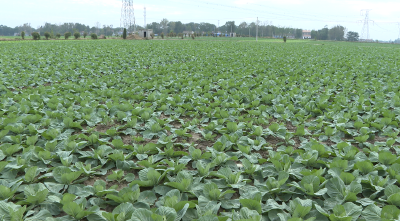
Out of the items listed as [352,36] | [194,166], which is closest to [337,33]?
[352,36]

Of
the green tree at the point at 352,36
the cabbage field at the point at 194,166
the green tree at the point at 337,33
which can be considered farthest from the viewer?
the green tree at the point at 352,36

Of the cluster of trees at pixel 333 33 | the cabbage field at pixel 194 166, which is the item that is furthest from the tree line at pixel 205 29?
the cabbage field at pixel 194 166

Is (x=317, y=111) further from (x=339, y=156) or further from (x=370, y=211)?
(x=370, y=211)

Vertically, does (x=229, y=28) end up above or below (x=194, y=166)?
above

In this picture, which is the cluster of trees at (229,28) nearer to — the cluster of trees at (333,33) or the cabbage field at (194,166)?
the cluster of trees at (333,33)

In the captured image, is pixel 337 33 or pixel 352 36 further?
pixel 352 36

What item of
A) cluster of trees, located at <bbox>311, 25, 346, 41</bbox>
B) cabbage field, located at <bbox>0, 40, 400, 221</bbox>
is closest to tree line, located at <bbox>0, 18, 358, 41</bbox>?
cluster of trees, located at <bbox>311, 25, 346, 41</bbox>

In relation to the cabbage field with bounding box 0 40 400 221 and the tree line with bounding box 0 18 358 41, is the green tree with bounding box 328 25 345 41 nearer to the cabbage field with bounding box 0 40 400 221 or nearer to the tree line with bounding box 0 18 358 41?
the tree line with bounding box 0 18 358 41

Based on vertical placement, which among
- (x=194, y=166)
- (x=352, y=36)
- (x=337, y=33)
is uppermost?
(x=337, y=33)

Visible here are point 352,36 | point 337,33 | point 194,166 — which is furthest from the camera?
point 352,36

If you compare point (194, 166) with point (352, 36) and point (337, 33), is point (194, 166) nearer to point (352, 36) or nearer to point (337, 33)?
point (337, 33)

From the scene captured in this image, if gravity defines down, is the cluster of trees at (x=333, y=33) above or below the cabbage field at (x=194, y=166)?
above

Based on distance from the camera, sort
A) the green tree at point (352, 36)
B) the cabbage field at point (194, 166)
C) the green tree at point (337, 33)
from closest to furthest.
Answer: the cabbage field at point (194, 166) < the green tree at point (337, 33) < the green tree at point (352, 36)

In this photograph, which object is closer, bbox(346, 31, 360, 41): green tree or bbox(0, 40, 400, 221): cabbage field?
bbox(0, 40, 400, 221): cabbage field
